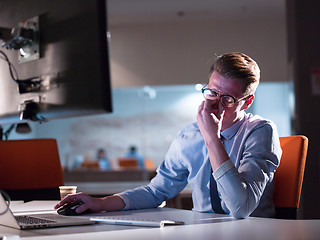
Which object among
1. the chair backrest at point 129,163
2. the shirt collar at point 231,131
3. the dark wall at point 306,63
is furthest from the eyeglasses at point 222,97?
the chair backrest at point 129,163

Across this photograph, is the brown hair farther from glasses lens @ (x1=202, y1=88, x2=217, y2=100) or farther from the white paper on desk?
the white paper on desk

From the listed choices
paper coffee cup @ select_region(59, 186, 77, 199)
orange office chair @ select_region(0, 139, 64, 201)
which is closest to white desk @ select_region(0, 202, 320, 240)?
paper coffee cup @ select_region(59, 186, 77, 199)

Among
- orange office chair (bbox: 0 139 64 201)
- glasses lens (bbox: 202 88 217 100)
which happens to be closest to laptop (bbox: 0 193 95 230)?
glasses lens (bbox: 202 88 217 100)

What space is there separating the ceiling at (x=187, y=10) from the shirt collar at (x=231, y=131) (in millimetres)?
5689

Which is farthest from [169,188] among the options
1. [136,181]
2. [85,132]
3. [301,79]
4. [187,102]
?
[85,132]

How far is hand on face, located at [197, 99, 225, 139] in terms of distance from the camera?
1.58 metres

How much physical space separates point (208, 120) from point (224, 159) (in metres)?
0.16

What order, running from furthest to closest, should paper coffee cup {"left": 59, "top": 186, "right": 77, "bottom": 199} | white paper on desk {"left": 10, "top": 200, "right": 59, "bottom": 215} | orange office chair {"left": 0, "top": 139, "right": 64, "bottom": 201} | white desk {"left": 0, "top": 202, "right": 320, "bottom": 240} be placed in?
orange office chair {"left": 0, "top": 139, "right": 64, "bottom": 201} → paper coffee cup {"left": 59, "top": 186, "right": 77, "bottom": 199} → white paper on desk {"left": 10, "top": 200, "right": 59, "bottom": 215} → white desk {"left": 0, "top": 202, "right": 320, "bottom": 240}

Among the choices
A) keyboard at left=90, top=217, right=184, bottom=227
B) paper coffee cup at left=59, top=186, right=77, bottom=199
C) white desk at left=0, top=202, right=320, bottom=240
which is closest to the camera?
white desk at left=0, top=202, right=320, bottom=240

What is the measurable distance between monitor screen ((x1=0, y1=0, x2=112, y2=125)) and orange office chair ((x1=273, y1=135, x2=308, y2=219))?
3.00 feet

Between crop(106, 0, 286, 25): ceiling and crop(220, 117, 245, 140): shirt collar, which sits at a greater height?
crop(106, 0, 286, 25): ceiling

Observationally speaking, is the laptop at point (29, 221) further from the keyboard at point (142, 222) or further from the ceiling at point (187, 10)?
the ceiling at point (187, 10)

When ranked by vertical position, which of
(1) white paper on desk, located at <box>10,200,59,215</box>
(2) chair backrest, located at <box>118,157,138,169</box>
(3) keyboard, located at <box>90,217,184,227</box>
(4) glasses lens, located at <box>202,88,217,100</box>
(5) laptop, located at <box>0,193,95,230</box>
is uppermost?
(4) glasses lens, located at <box>202,88,217,100</box>

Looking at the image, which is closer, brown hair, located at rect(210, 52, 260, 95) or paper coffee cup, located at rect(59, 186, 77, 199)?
brown hair, located at rect(210, 52, 260, 95)
